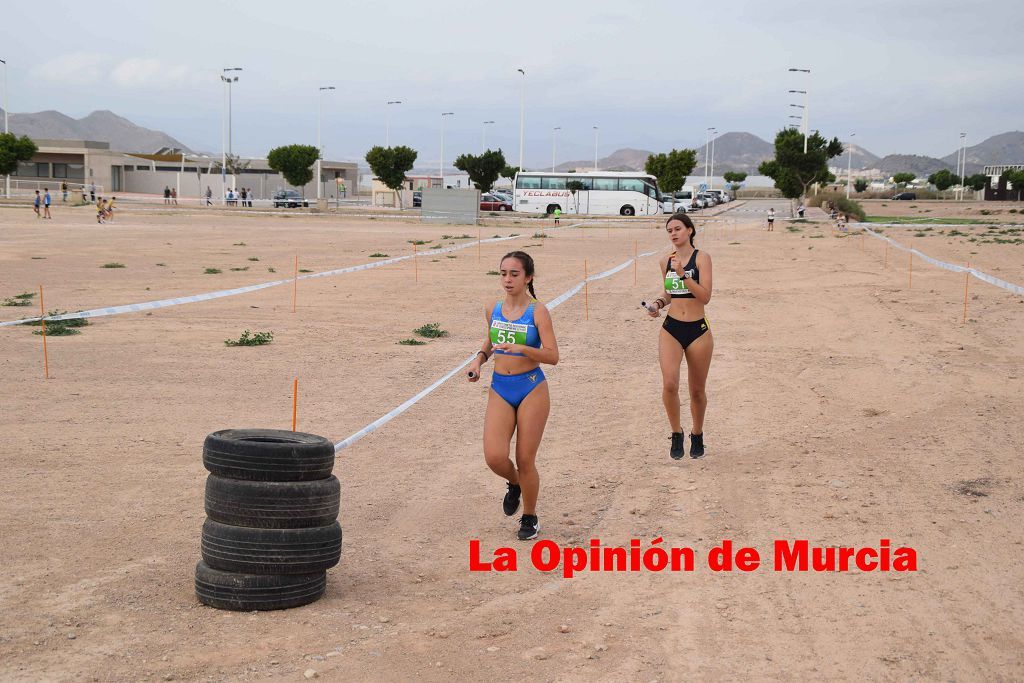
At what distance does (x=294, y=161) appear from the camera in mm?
79125

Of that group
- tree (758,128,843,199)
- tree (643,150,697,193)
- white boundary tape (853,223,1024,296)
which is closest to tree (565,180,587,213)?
tree (758,128,843,199)

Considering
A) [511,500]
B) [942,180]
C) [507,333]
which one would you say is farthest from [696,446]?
[942,180]

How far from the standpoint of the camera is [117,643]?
194 inches

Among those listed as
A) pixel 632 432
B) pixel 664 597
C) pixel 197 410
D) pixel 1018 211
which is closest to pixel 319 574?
pixel 664 597

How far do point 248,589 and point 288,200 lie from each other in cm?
7315

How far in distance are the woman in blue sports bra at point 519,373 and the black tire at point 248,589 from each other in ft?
4.67

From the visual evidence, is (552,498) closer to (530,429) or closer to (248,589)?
(530,429)

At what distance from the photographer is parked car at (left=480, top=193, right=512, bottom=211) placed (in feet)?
241

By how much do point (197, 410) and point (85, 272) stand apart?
1498cm

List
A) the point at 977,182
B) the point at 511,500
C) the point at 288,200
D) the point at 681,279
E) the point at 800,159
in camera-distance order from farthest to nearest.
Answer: the point at 977,182
the point at 288,200
the point at 800,159
the point at 681,279
the point at 511,500

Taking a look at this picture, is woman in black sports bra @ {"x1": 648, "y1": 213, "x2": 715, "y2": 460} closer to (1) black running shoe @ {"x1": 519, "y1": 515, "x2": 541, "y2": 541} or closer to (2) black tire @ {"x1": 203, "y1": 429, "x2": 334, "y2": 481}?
(1) black running shoe @ {"x1": 519, "y1": 515, "x2": 541, "y2": 541}

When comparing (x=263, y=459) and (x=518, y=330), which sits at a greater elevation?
(x=518, y=330)

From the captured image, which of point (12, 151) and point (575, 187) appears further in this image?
point (12, 151)

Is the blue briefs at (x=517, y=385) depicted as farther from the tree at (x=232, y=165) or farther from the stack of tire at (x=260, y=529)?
the tree at (x=232, y=165)
